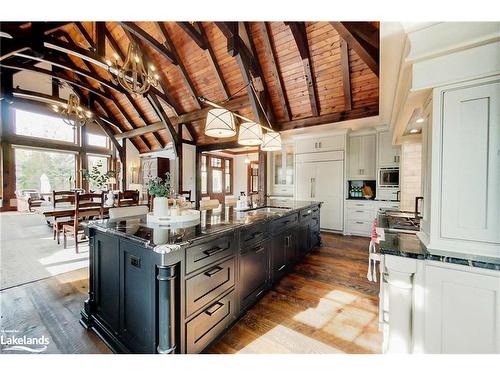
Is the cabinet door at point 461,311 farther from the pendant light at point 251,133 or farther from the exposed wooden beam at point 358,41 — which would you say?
the exposed wooden beam at point 358,41

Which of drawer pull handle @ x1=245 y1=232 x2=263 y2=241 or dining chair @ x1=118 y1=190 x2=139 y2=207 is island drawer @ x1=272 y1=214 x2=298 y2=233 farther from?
→ dining chair @ x1=118 y1=190 x2=139 y2=207

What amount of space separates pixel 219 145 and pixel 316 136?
11.5 feet

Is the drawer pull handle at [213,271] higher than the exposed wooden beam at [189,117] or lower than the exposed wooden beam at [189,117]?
lower

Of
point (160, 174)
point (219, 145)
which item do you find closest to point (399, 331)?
point (219, 145)

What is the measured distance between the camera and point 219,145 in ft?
24.0

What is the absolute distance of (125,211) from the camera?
2238 mm

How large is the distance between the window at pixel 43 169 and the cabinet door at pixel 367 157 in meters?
9.46

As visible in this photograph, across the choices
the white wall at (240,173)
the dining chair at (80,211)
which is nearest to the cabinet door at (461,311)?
the dining chair at (80,211)

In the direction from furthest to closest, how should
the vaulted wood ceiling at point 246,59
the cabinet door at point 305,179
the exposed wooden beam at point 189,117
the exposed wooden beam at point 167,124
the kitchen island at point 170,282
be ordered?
the exposed wooden beam at point 167,124
the exposed wooden beam at point 189,117
the cabinet door at point 305,179
the vaulted wood ceiling at point 246,59
the kitchen island at point 170,282

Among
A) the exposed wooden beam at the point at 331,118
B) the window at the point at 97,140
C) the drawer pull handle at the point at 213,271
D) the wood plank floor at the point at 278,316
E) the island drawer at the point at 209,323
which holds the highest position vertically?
the window at the point at 97,140

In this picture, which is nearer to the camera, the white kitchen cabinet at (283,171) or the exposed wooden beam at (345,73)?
the exposed wooden beam at (345,73)

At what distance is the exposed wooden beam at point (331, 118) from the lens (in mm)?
4465

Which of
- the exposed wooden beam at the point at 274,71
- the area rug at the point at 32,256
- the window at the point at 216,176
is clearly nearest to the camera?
the area rug at the point at 32,256
